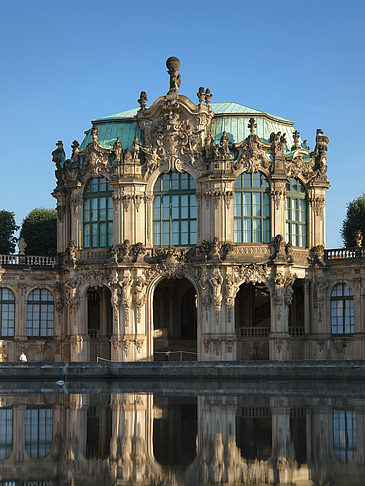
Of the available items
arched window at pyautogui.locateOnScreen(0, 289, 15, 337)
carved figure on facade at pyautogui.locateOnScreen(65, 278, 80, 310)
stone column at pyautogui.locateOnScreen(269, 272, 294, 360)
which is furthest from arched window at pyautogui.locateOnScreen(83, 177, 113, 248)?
stone column at pyautogui.locateOnScreen(269, 272, 294, 360)

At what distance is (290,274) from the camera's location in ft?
196

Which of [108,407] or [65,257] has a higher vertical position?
[65,257]

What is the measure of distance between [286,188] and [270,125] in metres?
5.40

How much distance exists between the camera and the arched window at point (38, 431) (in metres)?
21.1

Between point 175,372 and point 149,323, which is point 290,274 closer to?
point 149,323

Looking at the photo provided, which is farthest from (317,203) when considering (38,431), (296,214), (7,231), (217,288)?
(38,431)

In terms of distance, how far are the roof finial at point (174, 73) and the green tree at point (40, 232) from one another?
22777 mm

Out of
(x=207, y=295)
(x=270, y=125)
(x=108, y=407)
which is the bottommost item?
(x=108, y=407)

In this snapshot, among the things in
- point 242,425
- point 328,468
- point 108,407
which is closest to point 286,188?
point 108,407

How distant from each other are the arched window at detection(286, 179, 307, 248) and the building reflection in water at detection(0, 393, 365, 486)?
29284 mm

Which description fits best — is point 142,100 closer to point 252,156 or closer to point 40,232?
point 252,156

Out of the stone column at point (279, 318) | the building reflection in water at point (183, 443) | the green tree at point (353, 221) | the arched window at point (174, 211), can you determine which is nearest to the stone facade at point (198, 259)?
the stone column at point (279, 318)

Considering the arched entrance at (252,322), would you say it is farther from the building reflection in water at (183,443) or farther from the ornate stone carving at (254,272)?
the building reflection in water at (183,443)

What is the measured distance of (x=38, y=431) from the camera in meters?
24.2
